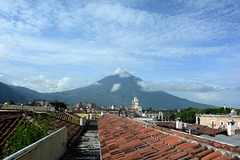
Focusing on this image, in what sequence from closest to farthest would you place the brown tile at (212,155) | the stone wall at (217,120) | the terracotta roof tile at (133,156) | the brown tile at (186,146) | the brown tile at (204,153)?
1. the brown tile at (212,155)
2. the brown tile at (204,153)
3. the brown tile at (186,146)
4. the terracotta roof tile at (133,156)
5. the stone wall at (217,120)

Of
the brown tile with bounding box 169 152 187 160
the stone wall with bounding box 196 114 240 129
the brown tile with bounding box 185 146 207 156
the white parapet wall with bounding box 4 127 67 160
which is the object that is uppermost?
the brown tile with bounding box 185 146 207 156

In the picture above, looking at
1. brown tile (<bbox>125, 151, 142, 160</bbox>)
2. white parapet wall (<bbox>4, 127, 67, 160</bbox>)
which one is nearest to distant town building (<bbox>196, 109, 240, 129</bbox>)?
white parapet wall (<bbox>4, 127, 67, 160</bbox>)

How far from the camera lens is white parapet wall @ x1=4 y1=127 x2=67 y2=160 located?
3682mm

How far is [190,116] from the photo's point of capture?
105m

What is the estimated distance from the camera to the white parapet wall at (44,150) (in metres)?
3.68

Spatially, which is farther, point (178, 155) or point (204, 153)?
point (178, 155)

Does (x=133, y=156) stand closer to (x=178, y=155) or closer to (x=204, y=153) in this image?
(x=178, y=155)

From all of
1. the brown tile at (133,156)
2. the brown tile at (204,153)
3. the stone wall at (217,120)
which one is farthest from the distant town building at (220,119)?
the brown tile at (204,153)

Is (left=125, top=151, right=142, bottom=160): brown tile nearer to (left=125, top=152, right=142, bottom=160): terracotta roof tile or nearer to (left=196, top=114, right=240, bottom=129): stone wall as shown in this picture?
(left=125, top=152, right=142, bottom=160): terracotta roof tile

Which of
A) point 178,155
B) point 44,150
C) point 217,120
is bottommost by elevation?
point 217,120

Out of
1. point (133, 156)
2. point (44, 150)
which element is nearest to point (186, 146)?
point (133, 156)

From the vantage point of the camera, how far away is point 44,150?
5.10 meters

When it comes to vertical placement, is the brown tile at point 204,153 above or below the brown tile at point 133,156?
above

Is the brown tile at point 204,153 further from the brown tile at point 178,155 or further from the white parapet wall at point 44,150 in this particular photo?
the white parapet wall at point 44,150
